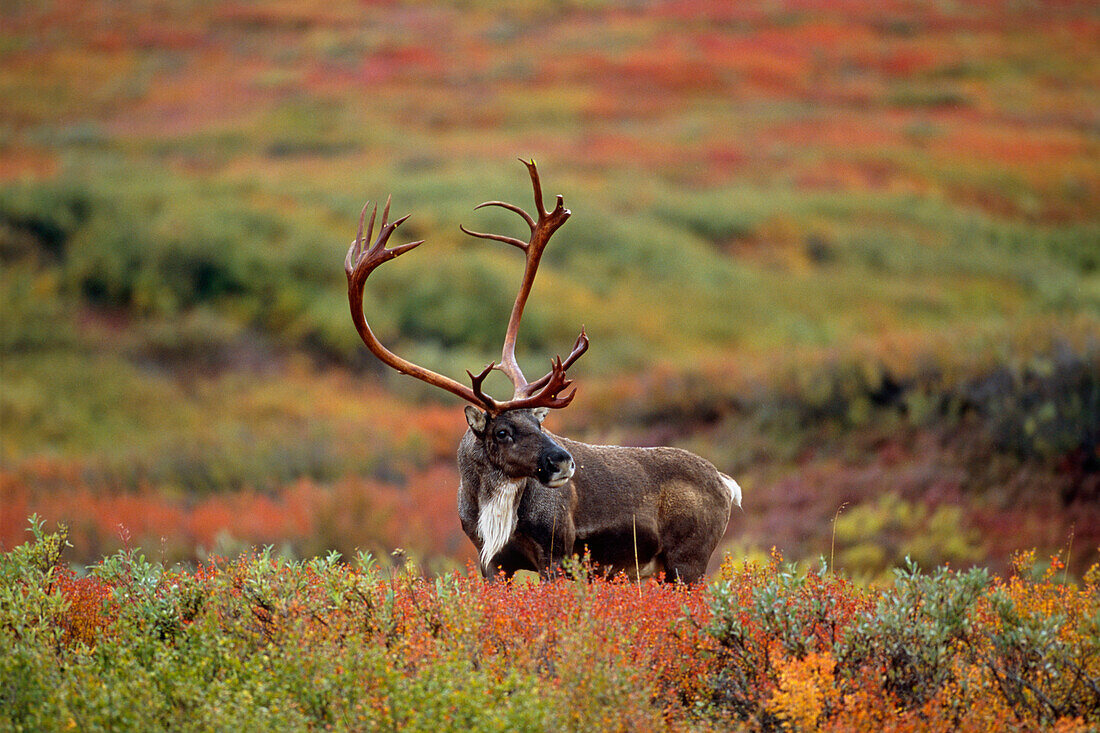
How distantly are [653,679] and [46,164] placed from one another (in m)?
30.1

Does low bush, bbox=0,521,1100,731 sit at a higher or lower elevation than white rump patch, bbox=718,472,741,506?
higher

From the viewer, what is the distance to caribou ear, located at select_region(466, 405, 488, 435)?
6.89 meters

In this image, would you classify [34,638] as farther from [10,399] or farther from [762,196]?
[762,196]

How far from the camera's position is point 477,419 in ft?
22.7

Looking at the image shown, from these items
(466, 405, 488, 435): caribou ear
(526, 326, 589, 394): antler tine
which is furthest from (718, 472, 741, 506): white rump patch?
(466, 405, 488, 435): caribou ear

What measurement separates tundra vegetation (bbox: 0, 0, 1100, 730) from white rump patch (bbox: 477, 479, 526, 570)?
0.64m

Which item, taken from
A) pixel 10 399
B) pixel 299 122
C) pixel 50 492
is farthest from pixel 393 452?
pixel 299 122

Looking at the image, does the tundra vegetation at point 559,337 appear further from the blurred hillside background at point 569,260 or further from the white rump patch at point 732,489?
the white rump patch at point 732,489

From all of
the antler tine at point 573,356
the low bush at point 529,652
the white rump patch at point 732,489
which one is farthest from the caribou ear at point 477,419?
the white rump patch at point 732,489

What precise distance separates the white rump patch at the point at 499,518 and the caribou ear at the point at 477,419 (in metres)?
0.38

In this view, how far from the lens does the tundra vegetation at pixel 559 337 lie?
211 inches

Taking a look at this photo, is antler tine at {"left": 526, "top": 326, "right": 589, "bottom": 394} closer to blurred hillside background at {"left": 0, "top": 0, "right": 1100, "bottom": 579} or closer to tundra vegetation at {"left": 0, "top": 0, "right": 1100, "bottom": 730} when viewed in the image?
tundra vegetation at {"left": 0, "top": 0, "right": 1100, "bottom": 730}

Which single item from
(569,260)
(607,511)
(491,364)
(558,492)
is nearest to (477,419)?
(491,364)

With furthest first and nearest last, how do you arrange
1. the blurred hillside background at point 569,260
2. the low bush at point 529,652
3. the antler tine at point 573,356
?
the blurred hillside background at point 569,260 → the antler tine at point 573,356 → the low bush at point 529,652
